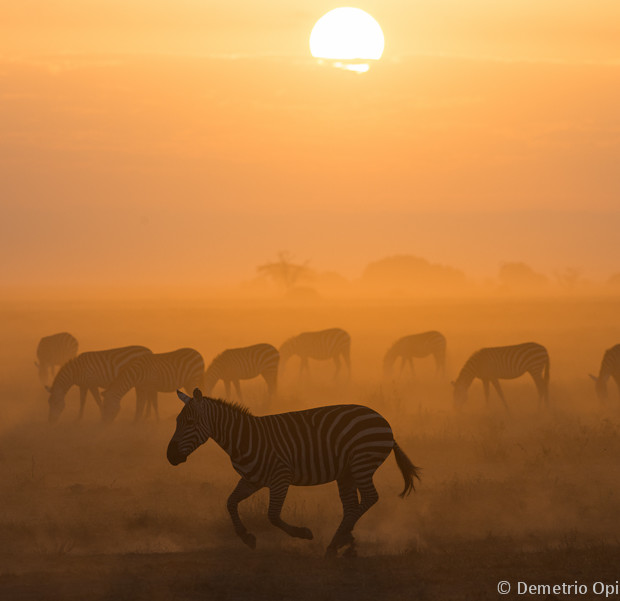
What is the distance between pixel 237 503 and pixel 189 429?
104cm

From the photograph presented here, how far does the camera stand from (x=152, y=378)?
69.5ft

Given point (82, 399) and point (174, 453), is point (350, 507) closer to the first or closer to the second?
point (174, 453)

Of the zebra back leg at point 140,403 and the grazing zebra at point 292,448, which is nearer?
the grazing zebra at point 292,448

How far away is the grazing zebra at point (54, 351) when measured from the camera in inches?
1141

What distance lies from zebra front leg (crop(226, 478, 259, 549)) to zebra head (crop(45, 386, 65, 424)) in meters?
11.1

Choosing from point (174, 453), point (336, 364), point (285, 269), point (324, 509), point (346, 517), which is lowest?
point (324, 509)

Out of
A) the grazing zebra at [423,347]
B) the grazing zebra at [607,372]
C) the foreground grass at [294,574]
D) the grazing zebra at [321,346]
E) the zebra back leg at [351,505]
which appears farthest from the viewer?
the grazing zebra at [321,346]

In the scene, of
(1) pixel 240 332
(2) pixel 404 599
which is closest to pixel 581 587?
(2) pixel 404 599

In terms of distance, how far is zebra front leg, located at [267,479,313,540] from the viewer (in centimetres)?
1052

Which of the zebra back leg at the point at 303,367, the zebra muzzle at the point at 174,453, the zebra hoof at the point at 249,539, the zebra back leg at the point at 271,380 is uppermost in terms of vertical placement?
the zebra back leg at the point at 303,367

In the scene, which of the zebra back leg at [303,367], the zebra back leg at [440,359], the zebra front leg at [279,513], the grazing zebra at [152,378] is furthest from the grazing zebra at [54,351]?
the zebra front leg at [279,513]

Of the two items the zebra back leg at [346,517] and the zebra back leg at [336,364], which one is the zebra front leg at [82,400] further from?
the zebra back leg at [346,517]

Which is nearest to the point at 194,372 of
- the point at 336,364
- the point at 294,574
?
the point at 336,364

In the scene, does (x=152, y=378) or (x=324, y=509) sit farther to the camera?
(x=152, y=378)
